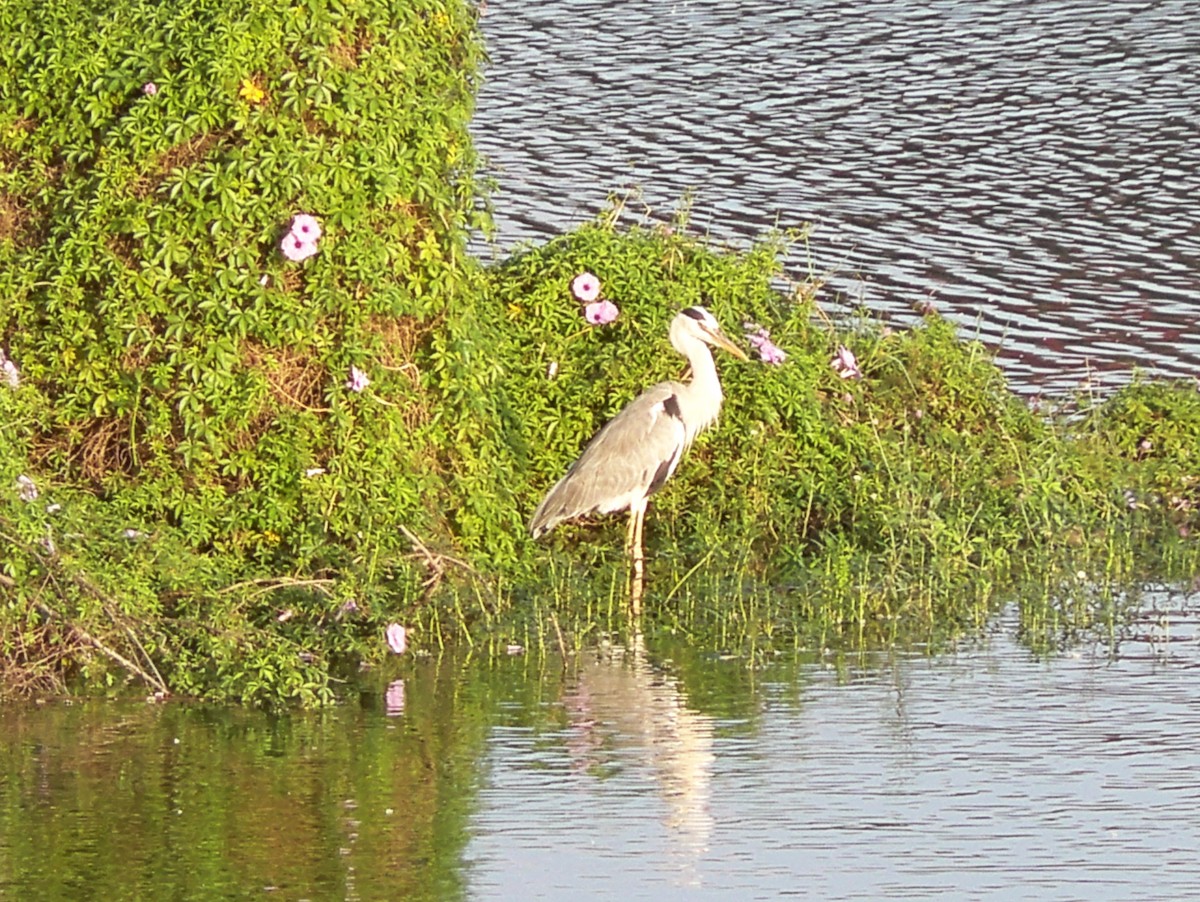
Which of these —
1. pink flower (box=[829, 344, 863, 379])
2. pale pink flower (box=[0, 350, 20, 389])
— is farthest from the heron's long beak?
pale pink flower (box=[0, 350, 20, 389])

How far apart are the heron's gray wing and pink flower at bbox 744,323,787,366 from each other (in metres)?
0.60

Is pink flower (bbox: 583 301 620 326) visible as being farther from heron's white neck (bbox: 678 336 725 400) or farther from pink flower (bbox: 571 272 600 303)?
heron's white neck (bbox: 678 336 725 400)

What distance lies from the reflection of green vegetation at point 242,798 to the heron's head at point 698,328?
7.18 feet

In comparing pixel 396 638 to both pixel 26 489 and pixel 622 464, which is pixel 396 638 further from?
pixel 622 464

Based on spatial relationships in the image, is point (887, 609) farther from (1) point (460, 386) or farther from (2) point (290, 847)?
(2) point (290, 847)

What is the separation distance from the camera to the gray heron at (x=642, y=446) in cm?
1074

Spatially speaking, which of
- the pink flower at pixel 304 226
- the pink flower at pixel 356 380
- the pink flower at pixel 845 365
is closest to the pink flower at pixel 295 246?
the pink flower at pixel 304 226

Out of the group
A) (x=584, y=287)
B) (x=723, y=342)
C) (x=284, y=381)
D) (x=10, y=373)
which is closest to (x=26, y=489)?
(x=10, y=373)

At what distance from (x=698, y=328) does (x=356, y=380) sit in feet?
5.39

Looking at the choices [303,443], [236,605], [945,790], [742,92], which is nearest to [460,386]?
[303,443]

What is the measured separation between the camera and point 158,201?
9930mm

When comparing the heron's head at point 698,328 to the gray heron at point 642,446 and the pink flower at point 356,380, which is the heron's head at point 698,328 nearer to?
the gray heron at point 642,446

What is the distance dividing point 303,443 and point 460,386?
0.70 metres

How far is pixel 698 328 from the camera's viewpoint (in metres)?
11.0
